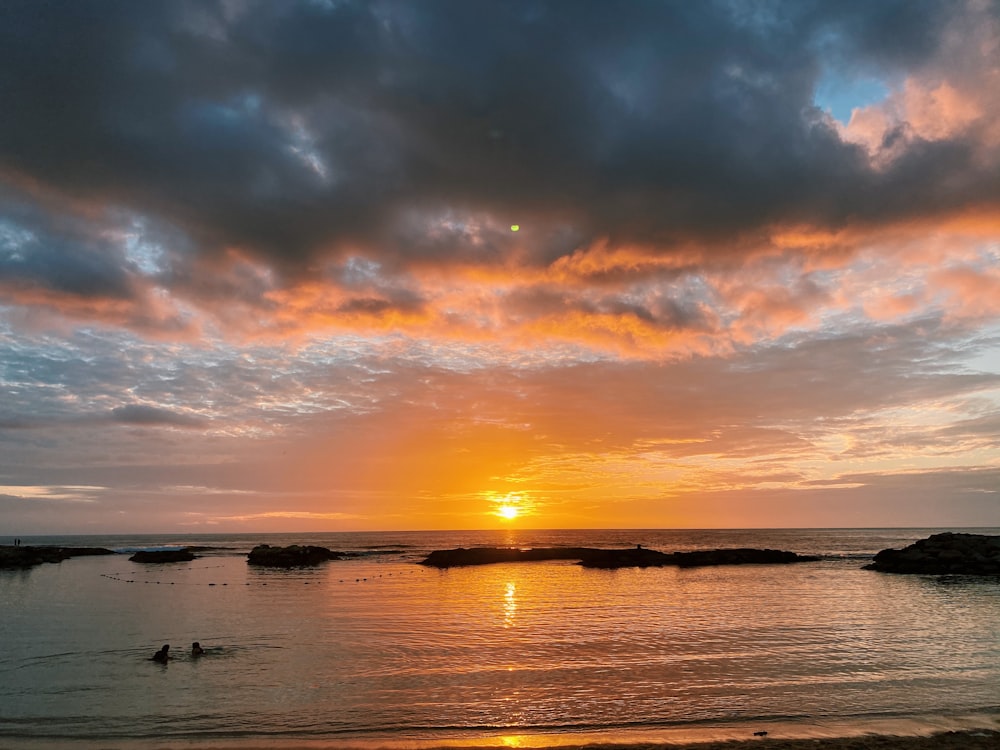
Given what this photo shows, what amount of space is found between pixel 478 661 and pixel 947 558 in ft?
242

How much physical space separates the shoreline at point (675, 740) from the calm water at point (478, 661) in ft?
1.77

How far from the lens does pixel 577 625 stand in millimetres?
37875

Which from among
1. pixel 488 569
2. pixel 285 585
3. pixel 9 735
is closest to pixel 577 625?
pixel 9 735

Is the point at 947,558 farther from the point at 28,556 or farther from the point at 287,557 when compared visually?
the point at 28,556

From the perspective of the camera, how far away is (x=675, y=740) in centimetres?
1825

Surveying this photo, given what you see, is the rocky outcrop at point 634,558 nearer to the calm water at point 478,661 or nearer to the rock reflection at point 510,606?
the rock reflection at point 510,606

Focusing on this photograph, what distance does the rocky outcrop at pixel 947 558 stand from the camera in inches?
2827

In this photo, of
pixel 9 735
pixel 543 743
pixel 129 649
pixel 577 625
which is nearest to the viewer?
pixel 543 743

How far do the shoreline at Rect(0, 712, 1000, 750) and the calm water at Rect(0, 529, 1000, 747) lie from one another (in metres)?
0.54

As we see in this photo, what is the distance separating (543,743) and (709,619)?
25230 millimetres

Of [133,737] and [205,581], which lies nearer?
[133,737]

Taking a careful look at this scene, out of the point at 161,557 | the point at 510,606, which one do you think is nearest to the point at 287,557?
the point at 161,557

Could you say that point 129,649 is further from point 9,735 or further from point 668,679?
point 668,679

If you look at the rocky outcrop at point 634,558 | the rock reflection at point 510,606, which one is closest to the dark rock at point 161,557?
the rocky outcrop at point 634,558
